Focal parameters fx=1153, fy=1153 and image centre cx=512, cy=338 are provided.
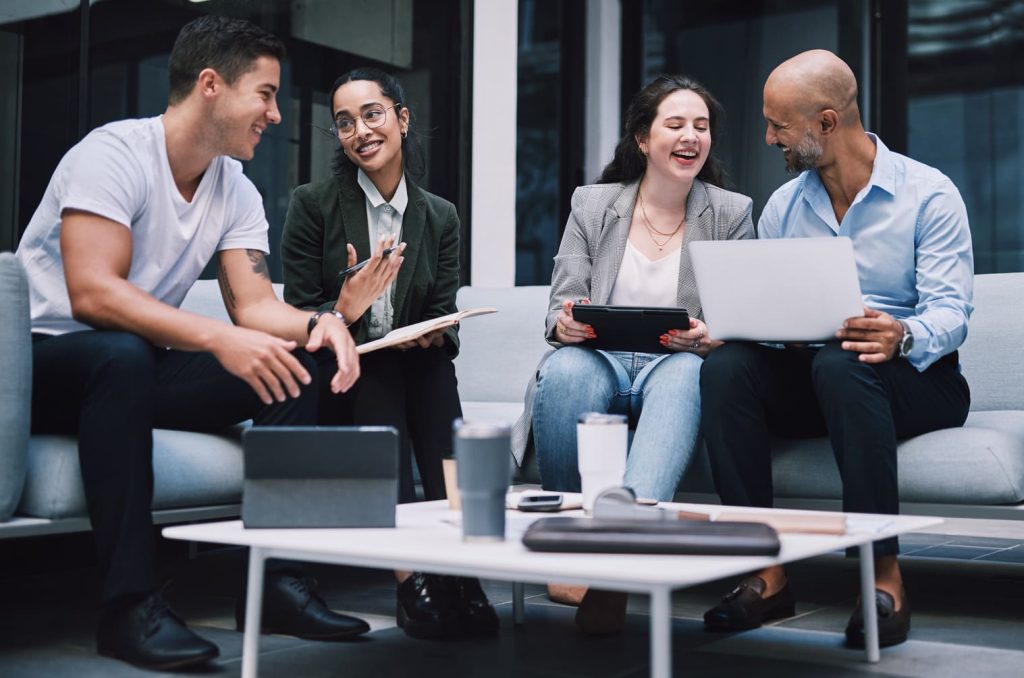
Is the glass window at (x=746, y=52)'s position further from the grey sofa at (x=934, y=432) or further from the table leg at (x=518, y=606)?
the table leg at (x=518, y=606)

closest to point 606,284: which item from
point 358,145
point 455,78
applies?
point 358,145

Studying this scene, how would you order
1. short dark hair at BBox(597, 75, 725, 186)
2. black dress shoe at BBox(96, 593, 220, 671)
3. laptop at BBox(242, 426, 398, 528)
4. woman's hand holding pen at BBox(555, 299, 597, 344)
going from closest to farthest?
laptop at BBox(242, 426, 398, 528) < black dress shoe at BBox(96, 593, 220, 671) < woman's hand holding pen at BBox(555, 299, 597, 344) < short dark hair at BBox(597, 75, 725, 186)

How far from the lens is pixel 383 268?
2441 millimetres

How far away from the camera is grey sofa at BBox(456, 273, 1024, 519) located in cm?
229

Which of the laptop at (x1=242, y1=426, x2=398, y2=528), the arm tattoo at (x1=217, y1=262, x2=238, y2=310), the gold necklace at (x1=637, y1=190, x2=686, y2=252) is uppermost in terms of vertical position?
the gold necklace at (x1=637, y1=190, x2=686, y2=252)

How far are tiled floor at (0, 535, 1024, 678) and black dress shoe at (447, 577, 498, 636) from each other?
4 cm

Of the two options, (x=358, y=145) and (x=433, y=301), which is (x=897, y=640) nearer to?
(x=433, y=301)

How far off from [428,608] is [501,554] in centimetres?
88

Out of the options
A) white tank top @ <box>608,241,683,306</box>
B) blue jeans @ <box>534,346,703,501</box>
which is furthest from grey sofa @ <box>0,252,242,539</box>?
white tank top @ <box>608,241,683,306</box>

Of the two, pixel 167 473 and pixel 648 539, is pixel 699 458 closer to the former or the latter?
pixel 167 473

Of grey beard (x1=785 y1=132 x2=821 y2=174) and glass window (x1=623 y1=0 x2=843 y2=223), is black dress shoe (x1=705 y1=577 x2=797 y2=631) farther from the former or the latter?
glass window (x1=623 y1=0 x2=843 y2=223)

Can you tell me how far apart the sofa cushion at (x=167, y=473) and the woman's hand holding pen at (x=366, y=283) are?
1.14 feet

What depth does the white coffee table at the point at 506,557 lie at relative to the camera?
4.00 feet

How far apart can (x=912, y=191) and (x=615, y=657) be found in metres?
1.25
